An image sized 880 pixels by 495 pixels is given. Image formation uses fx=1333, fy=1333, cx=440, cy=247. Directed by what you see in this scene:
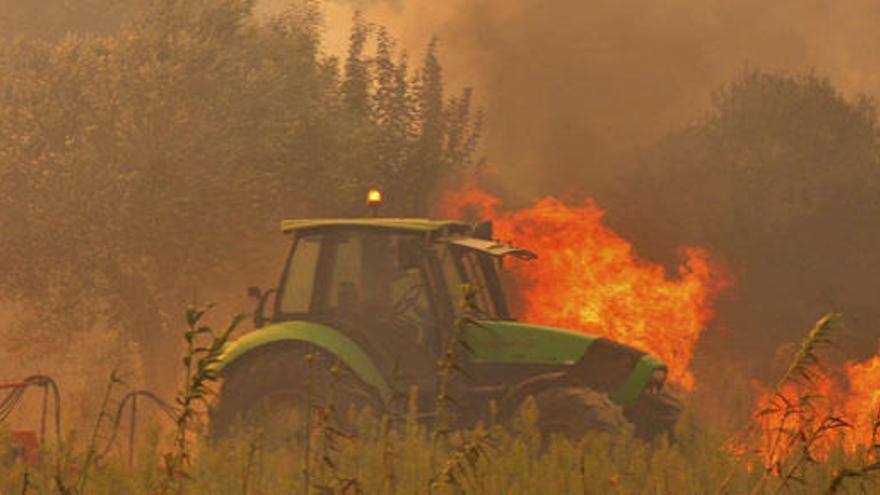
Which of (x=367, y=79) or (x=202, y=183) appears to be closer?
(x=202, y=183)

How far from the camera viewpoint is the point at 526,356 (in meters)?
9.94

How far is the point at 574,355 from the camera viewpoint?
388 inches

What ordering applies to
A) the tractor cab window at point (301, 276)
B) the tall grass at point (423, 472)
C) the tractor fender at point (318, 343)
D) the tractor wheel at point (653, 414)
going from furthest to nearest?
→ the tractor cab window at point (301, 276)
the tractor wheel at point (653, 414)
the tractor fender at point (318, 343)
the tall grass at point (423, 472)

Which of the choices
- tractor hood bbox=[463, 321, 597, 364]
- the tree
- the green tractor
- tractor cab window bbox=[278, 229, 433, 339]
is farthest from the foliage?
tractor hood bbox=[463, 321, 597, 364]

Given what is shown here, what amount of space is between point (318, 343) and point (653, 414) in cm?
263

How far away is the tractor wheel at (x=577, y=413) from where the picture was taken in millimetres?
9055

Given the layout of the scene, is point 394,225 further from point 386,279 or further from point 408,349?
point 408,349

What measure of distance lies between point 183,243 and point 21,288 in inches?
110

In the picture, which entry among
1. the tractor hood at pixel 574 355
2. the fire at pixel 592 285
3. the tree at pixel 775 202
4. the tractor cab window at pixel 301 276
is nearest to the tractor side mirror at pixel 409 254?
the tractor hood at pixel 574 355

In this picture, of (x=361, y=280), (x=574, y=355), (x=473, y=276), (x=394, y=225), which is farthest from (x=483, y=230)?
(x=574, y=355)

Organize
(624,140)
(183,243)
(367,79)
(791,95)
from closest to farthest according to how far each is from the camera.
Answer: (183,243) → (367,79) → (624,140) → (791,95)

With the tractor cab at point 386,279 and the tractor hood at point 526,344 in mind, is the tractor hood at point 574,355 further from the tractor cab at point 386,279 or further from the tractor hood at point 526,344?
the tractor cab at point 386,279

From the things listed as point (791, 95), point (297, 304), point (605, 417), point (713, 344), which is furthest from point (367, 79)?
point (605, 417)

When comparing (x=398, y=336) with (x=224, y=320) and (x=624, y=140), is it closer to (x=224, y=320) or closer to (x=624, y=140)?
(x=224, y=320)
